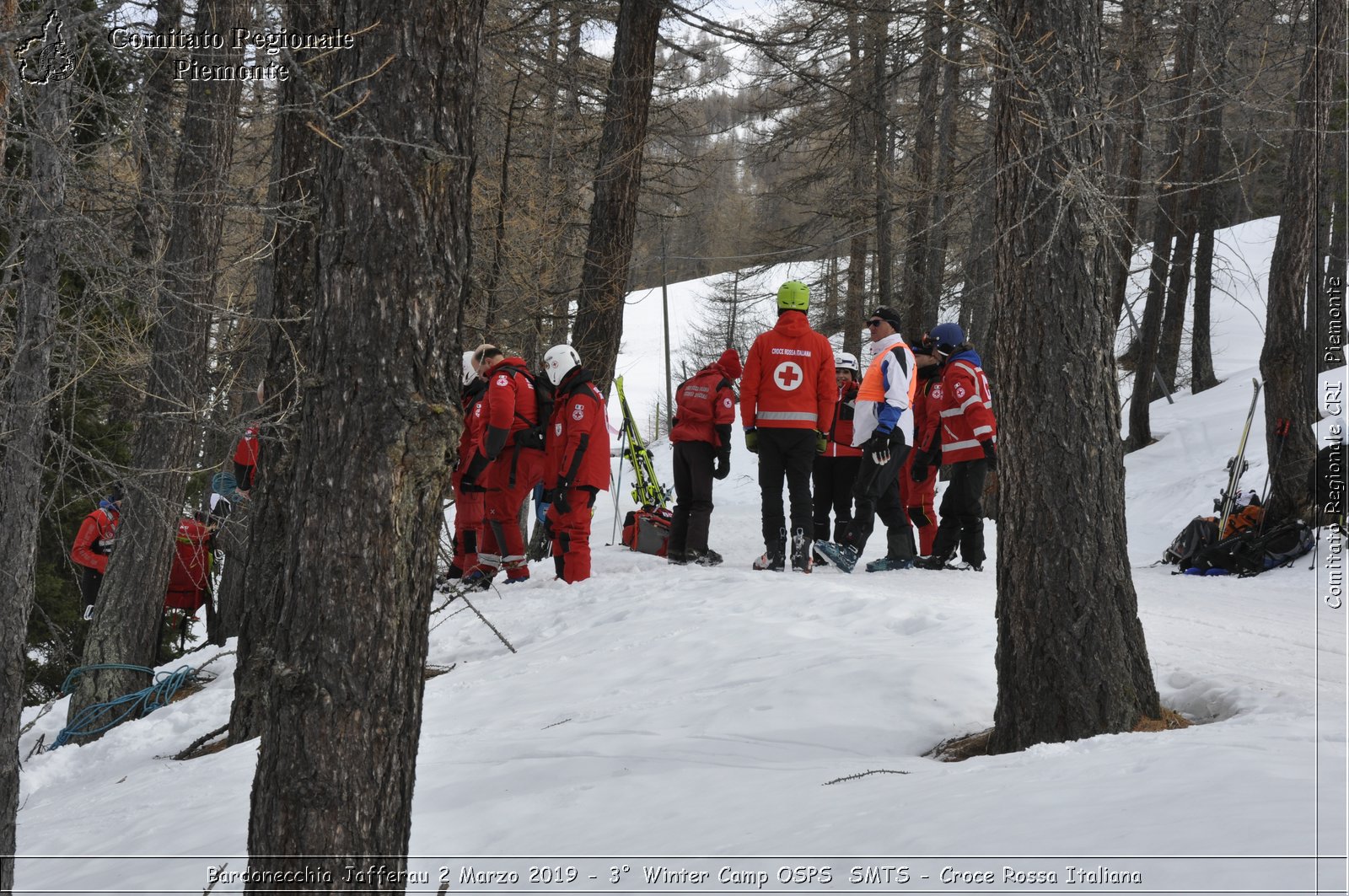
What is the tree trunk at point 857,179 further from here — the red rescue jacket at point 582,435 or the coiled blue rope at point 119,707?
the coiled blue rope at point 119,707

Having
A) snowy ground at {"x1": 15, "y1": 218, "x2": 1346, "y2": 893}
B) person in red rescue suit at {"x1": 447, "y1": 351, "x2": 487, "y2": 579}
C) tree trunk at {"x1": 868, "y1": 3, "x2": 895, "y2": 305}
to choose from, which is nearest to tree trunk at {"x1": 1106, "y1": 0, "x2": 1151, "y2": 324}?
snowy ground at {"x1": 15, "y1": 218, "x2": 1346, "y2": 893}

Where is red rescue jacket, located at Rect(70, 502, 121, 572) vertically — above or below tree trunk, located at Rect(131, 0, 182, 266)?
below

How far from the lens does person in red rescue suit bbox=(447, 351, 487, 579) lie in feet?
28.5

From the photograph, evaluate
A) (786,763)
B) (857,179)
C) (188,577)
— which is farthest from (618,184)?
(857,179)

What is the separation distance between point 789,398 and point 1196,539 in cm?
473

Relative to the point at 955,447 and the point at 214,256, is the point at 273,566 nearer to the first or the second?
the point at 214,256

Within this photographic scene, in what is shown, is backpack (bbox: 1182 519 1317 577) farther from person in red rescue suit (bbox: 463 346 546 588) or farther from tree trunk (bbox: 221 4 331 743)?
tree trunk (bbox: 221 4 331 743)

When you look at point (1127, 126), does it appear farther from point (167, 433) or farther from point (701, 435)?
point (167, 433)

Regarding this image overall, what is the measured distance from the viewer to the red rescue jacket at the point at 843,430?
9336 mm

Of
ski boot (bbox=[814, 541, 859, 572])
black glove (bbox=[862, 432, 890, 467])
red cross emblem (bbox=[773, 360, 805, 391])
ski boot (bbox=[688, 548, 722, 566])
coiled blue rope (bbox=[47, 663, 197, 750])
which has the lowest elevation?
coiled blue rope (bbox=[47, 663, 197, 750])

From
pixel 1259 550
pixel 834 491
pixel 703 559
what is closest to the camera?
pixel 703 559

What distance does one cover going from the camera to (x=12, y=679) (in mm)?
4297

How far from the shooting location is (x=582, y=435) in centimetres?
836

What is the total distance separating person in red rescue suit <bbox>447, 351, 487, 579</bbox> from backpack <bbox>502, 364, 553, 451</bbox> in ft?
1.07
